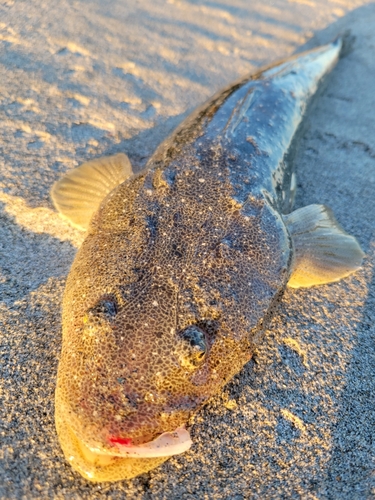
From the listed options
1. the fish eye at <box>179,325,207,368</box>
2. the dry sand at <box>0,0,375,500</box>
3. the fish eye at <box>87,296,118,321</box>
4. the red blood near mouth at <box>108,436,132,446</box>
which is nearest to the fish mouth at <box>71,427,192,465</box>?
the red blood near mouth at <box>108,436,132,446</box>

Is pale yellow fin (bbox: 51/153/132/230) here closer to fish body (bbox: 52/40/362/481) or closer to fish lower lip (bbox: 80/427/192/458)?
fish body (bbox: 52/40/362/481)

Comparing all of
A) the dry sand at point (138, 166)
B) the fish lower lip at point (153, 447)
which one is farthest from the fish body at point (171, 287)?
the dry sand at point (138, 166)

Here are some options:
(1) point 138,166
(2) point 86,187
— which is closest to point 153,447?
(2) point 86,187

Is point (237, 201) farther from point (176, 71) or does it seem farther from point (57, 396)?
Answer: point (176, 71)

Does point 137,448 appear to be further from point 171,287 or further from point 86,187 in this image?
point 86,187

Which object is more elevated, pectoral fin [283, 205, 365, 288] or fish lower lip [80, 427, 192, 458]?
pectoral fin [283, 205, 365, 288]

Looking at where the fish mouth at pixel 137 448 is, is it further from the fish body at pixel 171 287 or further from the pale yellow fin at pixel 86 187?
the pale yellow fin at pixel 86 187

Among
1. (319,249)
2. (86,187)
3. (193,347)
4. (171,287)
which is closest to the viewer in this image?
(193,347)

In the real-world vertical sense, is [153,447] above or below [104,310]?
below
